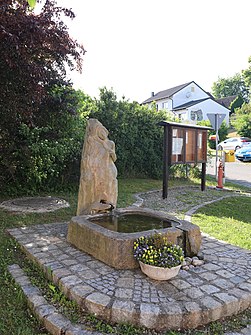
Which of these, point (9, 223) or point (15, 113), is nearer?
point (9, 223)

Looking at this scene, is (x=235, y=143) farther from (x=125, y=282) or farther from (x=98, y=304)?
(x=98, y=304)

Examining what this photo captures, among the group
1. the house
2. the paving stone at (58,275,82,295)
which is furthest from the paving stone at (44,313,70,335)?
the house

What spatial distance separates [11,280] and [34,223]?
6.94ft

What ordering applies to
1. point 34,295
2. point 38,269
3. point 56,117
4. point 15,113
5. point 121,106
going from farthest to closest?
point 121,106, point 56,117, point 15,113, point 38,269, point 34,295

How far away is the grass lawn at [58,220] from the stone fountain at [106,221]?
3.04 ft

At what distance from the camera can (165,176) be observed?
26.9ft

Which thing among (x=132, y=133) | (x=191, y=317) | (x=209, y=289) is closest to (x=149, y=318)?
(x=191, y=317)

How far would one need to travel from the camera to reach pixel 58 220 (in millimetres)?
5648

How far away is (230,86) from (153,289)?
6898 centimetres

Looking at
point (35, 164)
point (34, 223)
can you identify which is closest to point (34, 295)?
point (34, 223)

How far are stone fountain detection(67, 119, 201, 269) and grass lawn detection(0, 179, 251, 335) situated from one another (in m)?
0.93

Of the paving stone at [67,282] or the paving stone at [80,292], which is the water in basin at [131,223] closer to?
the paving stone at [67,282]

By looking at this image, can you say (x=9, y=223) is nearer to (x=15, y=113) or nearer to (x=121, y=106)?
(x=15, y=113)

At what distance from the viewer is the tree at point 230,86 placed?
62594 mm
